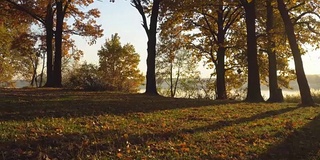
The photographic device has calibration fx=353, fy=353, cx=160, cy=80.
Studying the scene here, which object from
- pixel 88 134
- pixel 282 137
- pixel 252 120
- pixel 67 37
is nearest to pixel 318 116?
pixel 252 120

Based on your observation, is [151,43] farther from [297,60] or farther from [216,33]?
[216,33]

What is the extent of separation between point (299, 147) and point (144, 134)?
3352 mm

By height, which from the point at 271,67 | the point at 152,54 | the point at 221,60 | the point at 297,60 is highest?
the point at 221,60

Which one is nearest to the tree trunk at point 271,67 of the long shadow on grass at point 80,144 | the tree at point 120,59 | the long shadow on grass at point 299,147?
the long shadow on grass at point 299,147

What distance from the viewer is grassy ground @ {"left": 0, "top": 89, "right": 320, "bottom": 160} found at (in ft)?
19.7

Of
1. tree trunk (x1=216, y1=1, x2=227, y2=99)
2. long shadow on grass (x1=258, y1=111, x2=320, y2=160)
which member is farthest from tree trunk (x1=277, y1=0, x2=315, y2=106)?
tree trunk (x1=216, y1=1, x2=227, y2=99)

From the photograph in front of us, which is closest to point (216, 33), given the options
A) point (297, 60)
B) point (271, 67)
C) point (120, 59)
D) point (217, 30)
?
point (217, 30)

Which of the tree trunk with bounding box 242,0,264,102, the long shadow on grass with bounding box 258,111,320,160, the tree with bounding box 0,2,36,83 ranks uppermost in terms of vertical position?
the tree with bounding box 0,2,36,83

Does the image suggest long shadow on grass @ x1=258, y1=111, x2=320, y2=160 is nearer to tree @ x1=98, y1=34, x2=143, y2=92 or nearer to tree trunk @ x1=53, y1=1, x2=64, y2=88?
tree trunk @ x1=53, y1=1, x2=64, y2=88

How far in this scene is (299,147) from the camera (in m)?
7.61

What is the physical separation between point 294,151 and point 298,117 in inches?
181

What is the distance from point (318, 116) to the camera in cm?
1198

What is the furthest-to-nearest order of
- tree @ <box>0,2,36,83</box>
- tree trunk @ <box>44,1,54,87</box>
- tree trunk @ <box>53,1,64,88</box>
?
tree trunk @ <box>44,1,54,87</box>, tree @ <box>0,2,36,83</box>, tree trunk @ <box>53,1,64,88</box>

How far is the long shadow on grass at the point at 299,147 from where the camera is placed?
691cm
